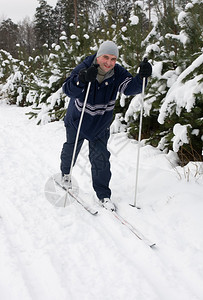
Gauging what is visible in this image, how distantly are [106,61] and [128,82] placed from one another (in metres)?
0.37

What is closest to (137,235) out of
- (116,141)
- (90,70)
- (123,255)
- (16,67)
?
(123,255)

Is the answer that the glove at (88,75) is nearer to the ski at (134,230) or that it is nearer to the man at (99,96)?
the man at (99,96)

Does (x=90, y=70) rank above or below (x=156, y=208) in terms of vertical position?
above

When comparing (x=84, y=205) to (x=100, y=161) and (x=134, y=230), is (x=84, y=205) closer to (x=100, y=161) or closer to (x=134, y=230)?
(x=100, y=161)

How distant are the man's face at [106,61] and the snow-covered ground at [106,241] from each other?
1.53 m

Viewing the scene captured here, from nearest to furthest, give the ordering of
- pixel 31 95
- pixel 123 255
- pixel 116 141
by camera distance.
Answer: pixel 123 255 → pixel 116 141 → pixel 31 95

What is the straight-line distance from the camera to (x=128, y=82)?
2592 millimetres

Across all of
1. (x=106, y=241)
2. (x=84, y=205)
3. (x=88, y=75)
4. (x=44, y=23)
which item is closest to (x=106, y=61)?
(x=88, y=75)

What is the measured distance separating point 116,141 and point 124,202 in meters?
2.16

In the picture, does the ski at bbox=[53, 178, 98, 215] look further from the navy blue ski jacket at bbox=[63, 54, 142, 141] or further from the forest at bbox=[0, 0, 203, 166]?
the forest at bbox=[0, 0, 203, 166]

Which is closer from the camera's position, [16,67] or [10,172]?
[10,172]

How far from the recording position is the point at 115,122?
16.4ft

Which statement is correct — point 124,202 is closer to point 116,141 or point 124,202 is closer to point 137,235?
point 137,235

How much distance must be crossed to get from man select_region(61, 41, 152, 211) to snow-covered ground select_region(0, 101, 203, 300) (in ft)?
1.38
